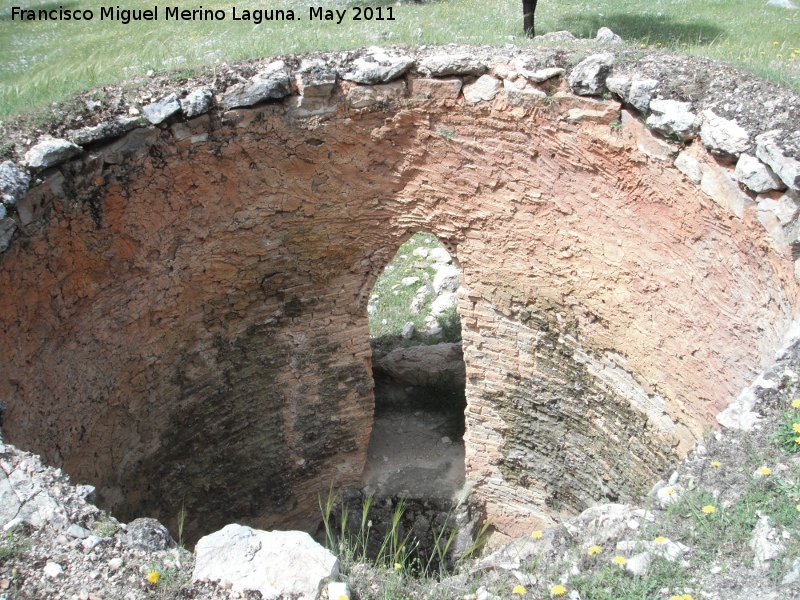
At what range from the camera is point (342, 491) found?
8.00m

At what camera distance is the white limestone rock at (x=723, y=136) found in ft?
15.4

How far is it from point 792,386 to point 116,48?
9179 mm

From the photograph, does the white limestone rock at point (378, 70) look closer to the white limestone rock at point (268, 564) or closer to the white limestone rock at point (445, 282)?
the white limestone rock at point (268, 564)

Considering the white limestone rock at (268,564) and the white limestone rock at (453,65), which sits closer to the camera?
the white limestone rock at (268,564)

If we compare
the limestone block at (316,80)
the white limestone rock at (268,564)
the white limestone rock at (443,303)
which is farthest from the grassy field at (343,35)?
the white limestone rock at (268,564)

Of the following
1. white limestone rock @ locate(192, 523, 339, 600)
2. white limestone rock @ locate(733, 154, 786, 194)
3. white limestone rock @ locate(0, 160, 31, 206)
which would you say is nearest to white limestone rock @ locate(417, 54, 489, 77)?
white limestone rock @ locate(733, 154, 786, 194)

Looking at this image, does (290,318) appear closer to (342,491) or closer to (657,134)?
(342,491)

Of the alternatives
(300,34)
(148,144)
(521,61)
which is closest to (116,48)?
(300,34)

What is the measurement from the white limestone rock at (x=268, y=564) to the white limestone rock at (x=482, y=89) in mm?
3953

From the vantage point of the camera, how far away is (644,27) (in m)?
9.70

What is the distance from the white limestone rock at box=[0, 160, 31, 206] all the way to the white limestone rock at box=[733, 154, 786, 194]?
4.76m

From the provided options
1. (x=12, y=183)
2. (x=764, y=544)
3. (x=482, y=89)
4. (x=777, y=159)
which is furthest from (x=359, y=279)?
(x=764, y=544)

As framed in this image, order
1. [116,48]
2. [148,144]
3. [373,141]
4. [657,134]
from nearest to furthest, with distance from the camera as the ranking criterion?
[657,134] < [148,144] < [373,141] < [116,48]

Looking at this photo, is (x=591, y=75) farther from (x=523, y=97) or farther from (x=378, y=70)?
(x=378, y=70)
